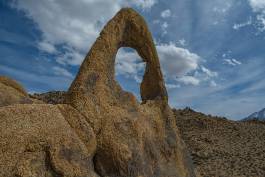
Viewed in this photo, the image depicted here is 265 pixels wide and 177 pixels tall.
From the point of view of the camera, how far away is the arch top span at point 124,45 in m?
9.12

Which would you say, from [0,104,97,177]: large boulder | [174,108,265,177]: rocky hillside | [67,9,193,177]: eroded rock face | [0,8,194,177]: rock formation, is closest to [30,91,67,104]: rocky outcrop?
[174,108,265,177]: rocky hillside

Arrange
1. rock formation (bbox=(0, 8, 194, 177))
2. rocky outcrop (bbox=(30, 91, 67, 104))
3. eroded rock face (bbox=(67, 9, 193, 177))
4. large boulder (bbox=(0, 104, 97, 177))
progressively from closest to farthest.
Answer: large boulder (bbox=(0, 104, 97, 177)), rock formation (bbox=(0, 8, 194, 177)), eroded rock face (bbox=(67, 9, 193, 177)), rocky outcrop (bbox=(30, 91, 67, 104))

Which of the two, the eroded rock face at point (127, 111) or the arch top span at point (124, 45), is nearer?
the eroded rock face at point (127, 111)

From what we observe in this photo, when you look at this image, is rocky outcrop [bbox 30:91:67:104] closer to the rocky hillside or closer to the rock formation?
the rocky hillside

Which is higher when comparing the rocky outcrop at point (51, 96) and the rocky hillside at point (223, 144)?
the rocky outcrop at point (51, 96)

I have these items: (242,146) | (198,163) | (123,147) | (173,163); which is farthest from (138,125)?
(242,146)

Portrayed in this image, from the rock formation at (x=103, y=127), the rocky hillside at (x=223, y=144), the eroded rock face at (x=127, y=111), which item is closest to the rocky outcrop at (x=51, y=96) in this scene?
the rocky hillside at (x=223, y=144)

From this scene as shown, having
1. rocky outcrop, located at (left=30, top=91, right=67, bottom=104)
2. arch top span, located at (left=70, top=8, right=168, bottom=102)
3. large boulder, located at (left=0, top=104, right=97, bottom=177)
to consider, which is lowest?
large boulder, located at (left=0, top=104, right=97, bottom=177)

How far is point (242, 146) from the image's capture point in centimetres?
3356

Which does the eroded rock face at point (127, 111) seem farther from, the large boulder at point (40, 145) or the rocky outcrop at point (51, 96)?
the rocky outcrop at point (51, 96)

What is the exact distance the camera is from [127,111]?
9.35 m

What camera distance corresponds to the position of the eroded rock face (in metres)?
8.45

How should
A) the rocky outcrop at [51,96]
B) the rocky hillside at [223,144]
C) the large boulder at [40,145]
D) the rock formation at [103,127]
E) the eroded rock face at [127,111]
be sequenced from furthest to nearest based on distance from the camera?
the rocky outcrop at [51,96] → the rocky hillside at [223,144] → the eroded rock face at [127,111] → the rock formation at [103,127] → the large boulder at [40,145]

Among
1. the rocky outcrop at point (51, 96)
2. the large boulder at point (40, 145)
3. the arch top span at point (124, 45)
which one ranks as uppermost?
the rocky outcrop at point (51, 96)
